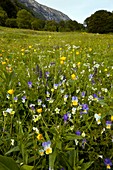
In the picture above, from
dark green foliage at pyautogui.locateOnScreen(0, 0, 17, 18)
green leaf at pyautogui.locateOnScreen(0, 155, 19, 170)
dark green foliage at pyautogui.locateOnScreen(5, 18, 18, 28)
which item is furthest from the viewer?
dark green foliage at pyautogui.locateOnScreen(0, 0, 17, 18)

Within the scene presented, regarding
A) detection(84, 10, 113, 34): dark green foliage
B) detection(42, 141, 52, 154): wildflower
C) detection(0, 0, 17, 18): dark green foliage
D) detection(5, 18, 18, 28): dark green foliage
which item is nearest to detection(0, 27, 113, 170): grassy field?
detection(42, 141, 52, 154): wildflower

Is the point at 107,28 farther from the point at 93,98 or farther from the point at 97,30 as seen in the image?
the point at 93,98

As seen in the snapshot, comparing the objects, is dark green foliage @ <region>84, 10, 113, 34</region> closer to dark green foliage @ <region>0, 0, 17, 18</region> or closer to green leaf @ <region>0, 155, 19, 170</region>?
dark green foliage @ <region>0, 0, 17, 18</region>

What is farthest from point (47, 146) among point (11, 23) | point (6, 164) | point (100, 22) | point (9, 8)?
point (9, 8)

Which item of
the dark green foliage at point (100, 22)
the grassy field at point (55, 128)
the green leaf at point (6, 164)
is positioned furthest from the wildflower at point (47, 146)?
the dark green foliage at point (100, 22)

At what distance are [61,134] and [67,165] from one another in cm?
42

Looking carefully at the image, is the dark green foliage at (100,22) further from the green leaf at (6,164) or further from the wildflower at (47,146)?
the green leaf at (6,164)

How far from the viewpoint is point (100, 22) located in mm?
74688

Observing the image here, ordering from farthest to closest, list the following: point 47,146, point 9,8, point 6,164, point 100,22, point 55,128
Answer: point 9,8
point 100,22
point 55,128
point 47,146
point 6,164

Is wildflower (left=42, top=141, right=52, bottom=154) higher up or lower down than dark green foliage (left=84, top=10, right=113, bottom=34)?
lower down

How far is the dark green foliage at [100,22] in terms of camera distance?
73812 millimetres

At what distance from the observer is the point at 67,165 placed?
1.95 m

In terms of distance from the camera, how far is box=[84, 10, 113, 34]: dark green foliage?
73.8 metres

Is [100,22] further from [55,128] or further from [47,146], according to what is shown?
[47,146]
